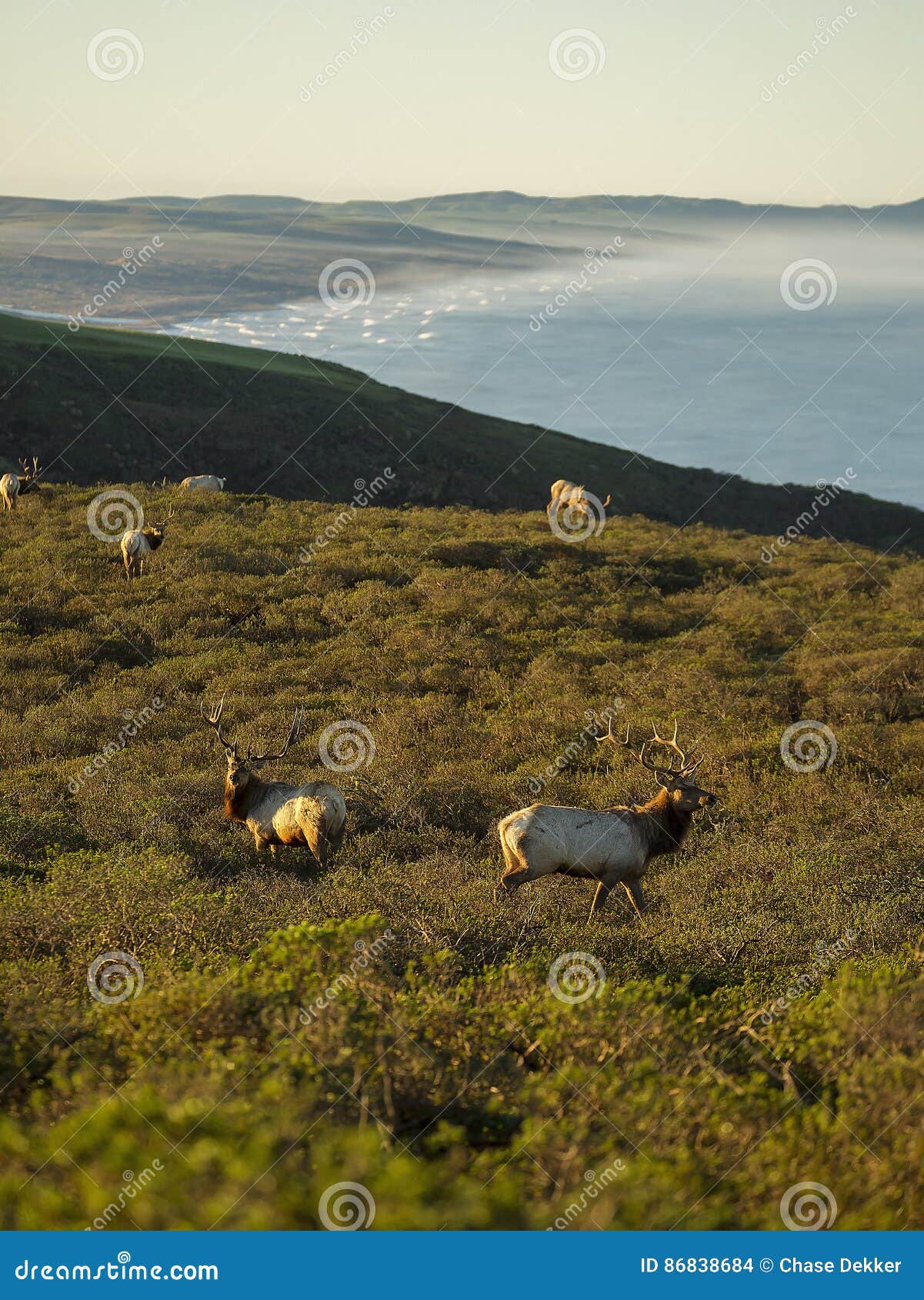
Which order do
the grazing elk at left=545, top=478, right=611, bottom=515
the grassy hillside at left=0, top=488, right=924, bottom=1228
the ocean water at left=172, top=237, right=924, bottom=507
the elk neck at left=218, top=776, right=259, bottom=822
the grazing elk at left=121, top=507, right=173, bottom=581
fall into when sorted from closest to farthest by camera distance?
1. the grassy hillside at left=0, top=488, right=924, bottom=1228
2. the elk neck at left=218, top=776, right=259, bottom=822
3. the grazing elk at left=121, top=507, right=173, bottom=581
4. the grazing elk at left=545, top=478, right=611, bottom=515
5. the ocean water at left=172, top=237, right=924, bottom=507

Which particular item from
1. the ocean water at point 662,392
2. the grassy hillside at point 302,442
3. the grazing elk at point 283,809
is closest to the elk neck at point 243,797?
the grazing elk at point 283,809

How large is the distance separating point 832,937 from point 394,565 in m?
17.3

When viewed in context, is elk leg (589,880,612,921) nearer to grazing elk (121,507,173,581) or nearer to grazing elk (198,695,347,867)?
grazing elk (198,695,347,867)

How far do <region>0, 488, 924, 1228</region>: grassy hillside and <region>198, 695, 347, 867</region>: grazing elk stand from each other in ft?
1.17

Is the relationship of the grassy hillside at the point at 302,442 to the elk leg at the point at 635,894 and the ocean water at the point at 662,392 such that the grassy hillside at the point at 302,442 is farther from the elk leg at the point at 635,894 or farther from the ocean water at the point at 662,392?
the elk leg at the point at 635,894

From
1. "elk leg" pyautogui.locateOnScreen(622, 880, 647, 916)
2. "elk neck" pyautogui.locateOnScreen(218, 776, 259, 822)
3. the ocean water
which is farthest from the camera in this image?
the ocean water

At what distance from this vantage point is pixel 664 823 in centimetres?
1090

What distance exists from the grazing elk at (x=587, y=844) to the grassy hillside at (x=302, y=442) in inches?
1423

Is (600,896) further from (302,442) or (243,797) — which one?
(302,442)

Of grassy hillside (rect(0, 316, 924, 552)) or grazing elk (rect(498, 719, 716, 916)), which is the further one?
grassy hillside (rect(0, 316, 924, 552))

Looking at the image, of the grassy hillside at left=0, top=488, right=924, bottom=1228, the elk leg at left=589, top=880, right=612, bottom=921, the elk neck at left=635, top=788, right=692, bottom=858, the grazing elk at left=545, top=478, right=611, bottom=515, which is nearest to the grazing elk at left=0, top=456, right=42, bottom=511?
the grassy hillside at left=0, top=488, right=924, bottom=1228

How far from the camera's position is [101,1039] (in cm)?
687

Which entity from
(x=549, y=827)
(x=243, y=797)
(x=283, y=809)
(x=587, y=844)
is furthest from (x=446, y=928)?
(x=243, y=797)

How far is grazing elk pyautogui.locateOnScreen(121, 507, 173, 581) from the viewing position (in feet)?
78.5
